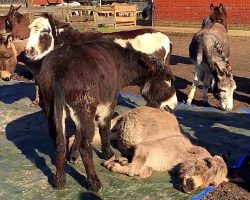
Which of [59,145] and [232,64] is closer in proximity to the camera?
[59,145]

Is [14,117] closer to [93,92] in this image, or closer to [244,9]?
[93,92]

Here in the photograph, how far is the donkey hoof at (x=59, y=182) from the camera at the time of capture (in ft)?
15.1

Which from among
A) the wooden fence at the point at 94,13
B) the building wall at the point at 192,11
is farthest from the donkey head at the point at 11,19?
the building wall at the point at 192,11

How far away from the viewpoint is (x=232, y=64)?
44.9ft

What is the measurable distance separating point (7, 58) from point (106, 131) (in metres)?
3.67

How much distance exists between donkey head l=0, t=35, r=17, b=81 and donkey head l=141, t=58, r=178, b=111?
3.30 metres

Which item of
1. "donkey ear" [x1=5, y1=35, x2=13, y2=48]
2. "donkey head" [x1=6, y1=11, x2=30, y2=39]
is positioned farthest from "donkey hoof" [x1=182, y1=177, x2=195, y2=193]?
"donkey head" [x1=6, y1=11, x2=30, y2=39]

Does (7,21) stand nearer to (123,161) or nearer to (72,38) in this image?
(72,38)

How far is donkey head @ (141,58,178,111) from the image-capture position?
18.8 ft

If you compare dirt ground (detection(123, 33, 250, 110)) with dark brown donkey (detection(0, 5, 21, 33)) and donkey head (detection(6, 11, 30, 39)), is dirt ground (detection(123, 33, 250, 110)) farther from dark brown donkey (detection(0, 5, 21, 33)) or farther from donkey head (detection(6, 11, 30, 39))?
dark brown donkey (detection(0, 5, 21, 33))

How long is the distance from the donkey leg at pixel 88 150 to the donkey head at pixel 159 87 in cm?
149

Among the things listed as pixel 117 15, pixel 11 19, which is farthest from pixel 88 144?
pixel 117 15

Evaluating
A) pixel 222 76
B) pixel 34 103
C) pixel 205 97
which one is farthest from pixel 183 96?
pixel 34 103

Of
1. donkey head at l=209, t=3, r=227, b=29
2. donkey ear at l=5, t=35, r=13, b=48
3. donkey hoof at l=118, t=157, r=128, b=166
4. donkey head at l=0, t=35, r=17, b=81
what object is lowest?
donkey hoof at l=118, t=157, r=128, b=166
